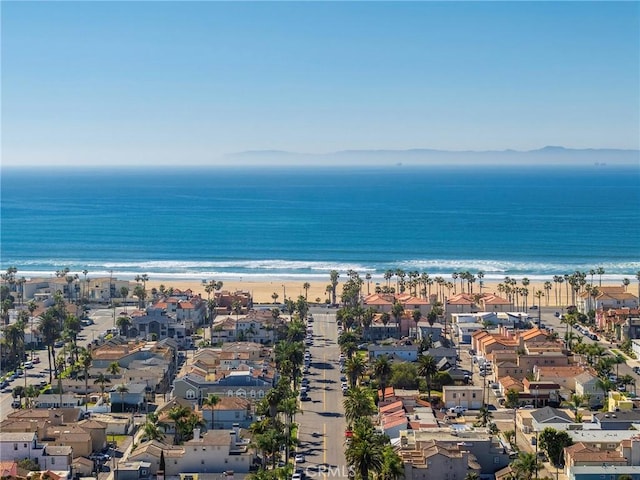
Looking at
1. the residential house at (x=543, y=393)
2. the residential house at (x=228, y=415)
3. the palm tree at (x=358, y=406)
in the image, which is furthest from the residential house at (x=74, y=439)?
the residential house at (x=543, y=393)

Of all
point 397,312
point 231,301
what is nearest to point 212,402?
point 397,312

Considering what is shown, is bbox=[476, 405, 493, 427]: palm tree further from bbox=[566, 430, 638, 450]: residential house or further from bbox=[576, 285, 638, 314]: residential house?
bbox=[576, 285, 638, 314]: residential house

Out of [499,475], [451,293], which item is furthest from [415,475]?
[451,293]

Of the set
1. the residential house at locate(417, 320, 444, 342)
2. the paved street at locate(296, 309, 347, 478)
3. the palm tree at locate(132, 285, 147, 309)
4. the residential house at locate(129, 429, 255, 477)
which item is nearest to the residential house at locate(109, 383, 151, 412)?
the residential house at locate(129, 429, 255, 477)

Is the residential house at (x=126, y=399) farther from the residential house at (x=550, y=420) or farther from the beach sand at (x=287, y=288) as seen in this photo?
the beach sand at (x=287, y=288)

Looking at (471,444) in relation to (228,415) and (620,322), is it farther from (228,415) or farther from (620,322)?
(620,322)

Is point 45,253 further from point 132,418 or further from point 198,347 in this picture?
point 132,418
